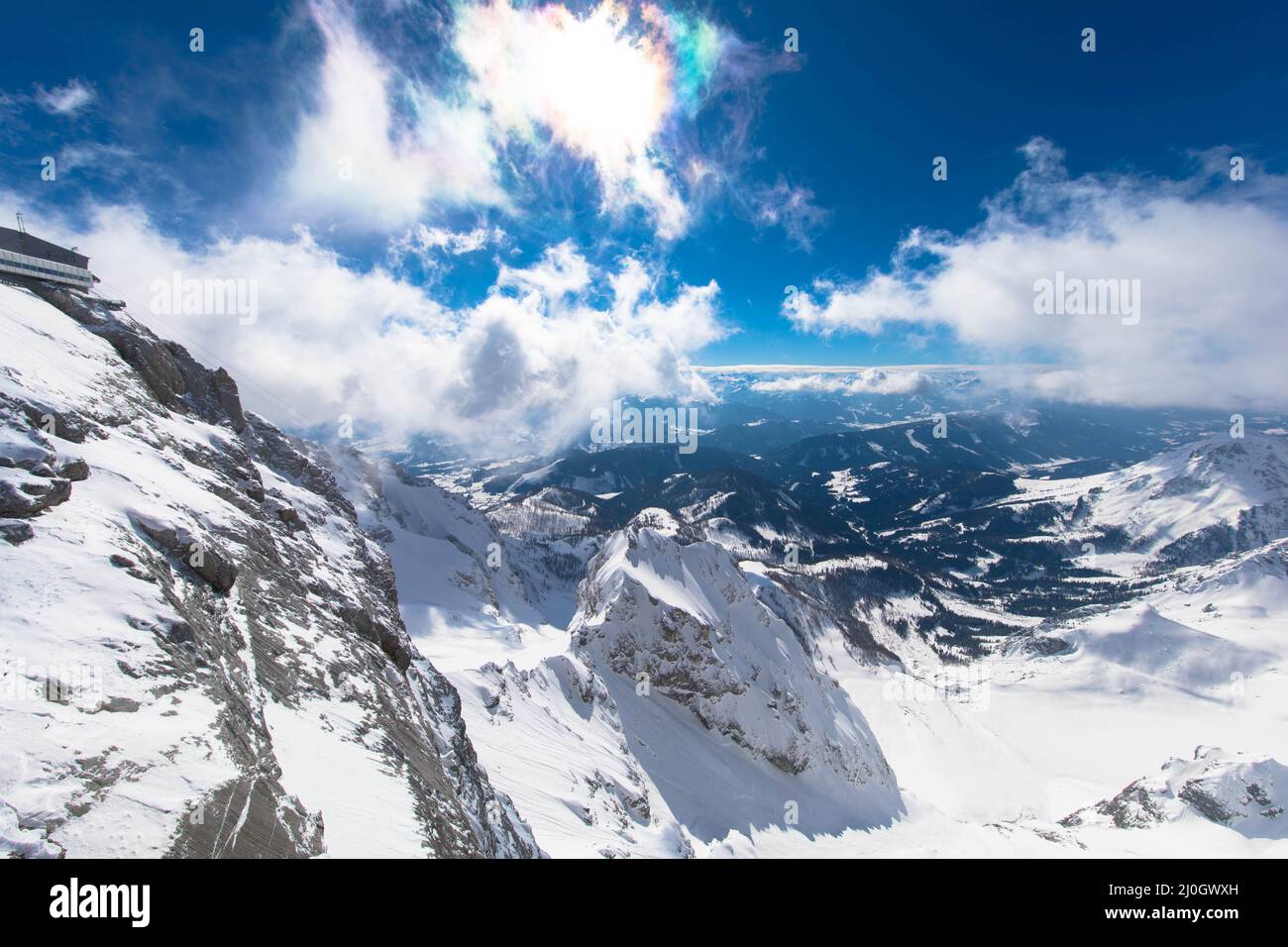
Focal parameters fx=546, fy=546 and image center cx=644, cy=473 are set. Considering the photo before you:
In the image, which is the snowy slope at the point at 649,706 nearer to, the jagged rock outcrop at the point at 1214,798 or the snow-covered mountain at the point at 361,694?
the snow-covered mountain at the point at 361,694

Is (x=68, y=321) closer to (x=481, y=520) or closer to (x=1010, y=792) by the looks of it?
(x=481, y=520)

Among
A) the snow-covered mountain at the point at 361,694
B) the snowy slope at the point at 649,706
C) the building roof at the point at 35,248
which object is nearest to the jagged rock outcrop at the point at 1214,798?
the snow-covered mountain at the point at 361,694

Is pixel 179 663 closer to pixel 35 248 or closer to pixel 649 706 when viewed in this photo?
pixel 35 248

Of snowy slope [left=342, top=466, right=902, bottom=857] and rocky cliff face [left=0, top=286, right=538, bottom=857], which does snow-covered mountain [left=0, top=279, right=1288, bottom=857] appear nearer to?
rocky cliff face [left=0, top=286, right=538, bottom=857]

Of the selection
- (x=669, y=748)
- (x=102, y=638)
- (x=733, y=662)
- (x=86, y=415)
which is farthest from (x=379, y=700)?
(x=733, y=662)

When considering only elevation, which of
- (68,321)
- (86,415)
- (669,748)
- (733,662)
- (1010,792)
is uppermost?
(68,321)

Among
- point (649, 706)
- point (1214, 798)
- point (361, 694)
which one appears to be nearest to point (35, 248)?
point (361, 694)

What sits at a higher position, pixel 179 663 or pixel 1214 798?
pixel 179 663
